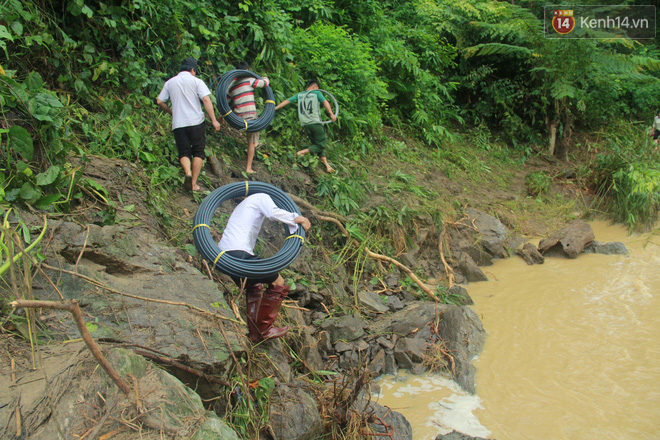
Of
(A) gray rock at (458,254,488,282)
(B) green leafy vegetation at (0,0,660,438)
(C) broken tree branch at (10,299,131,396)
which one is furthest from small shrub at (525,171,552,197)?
(C) broken tree branch at (10,299,131,396)

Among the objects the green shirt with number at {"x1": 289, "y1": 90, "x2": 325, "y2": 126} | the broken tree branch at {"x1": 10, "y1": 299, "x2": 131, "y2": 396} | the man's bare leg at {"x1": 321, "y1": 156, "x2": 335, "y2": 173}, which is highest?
the green shirt with number at {"x1": 289, "y1": 90, "x2": 325, "y2": 126}

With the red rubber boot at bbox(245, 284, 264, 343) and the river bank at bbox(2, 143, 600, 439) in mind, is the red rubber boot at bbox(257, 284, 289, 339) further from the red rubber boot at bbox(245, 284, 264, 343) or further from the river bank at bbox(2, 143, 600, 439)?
the river bank at bbox(2, 143, 600, 439)

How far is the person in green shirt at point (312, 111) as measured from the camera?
7.41 m

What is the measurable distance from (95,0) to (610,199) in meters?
9.89

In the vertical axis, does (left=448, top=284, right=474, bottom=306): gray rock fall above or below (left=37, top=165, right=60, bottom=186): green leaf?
below

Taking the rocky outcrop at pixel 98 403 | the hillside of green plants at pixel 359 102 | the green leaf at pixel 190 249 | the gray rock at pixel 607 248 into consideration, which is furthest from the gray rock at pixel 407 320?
the gray rock at pixel 607 248

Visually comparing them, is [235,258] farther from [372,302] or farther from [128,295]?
[372,302]

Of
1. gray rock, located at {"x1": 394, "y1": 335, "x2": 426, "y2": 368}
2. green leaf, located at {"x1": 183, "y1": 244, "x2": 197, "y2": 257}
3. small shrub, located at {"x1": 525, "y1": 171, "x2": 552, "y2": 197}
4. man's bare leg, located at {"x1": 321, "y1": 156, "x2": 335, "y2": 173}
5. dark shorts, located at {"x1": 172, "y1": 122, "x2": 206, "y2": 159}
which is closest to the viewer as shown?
green leaf, located at {"x1": 183, "y1": 244, "x2": 197, "y2": 257}

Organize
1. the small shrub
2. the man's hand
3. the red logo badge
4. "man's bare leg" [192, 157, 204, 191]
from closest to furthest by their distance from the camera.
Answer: the man's hand < "man's bare leg" [192, 157, 204, 191] < the small shrub < the red logo badge

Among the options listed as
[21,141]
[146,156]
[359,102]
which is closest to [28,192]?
[21,141]

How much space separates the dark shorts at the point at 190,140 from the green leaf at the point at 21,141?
78.4 inches

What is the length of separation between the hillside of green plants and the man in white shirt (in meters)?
0.28

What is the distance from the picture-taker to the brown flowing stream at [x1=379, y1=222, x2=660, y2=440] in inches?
169

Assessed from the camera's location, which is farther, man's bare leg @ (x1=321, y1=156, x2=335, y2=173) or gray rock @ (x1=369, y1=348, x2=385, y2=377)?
man's bare leg @ (x1=321, y1=156, x2=335, y2=173)
